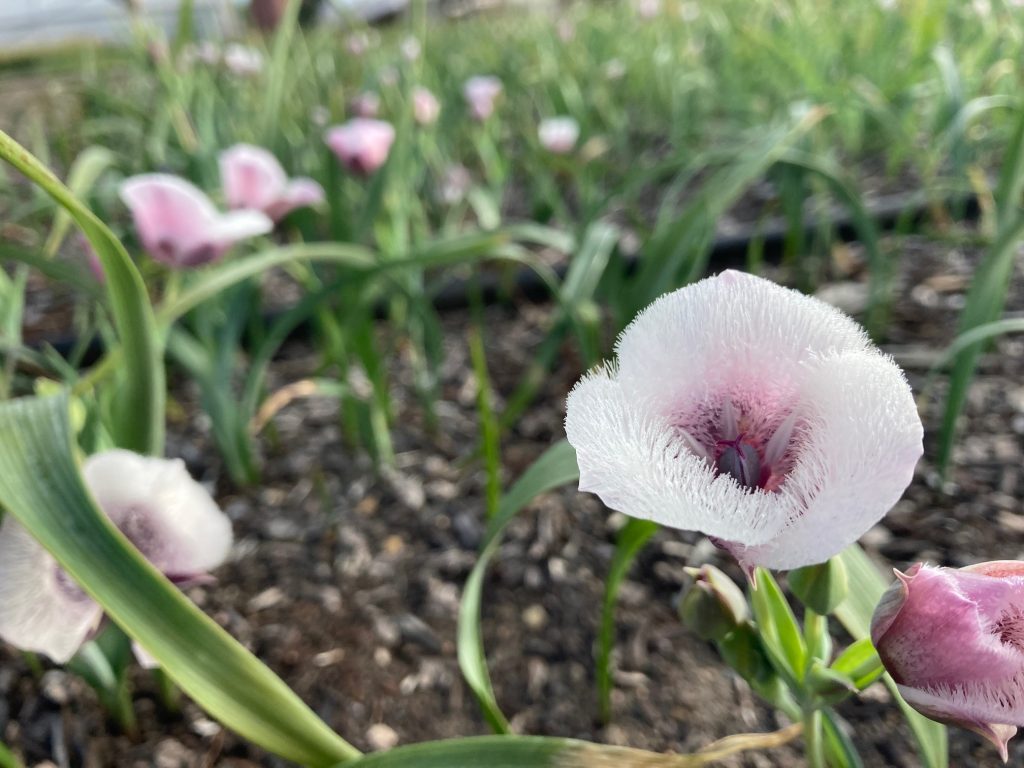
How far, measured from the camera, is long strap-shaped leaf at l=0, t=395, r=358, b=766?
0.46m

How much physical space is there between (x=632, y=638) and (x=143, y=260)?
108 cm

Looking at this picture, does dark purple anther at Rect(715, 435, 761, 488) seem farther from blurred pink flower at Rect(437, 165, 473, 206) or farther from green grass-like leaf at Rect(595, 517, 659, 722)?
blurred pink flower at Rect(437, 165, 473, 206)

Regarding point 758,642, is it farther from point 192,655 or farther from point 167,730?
point 167,730

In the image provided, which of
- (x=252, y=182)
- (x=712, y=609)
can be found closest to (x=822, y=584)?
(x=712, y=609)

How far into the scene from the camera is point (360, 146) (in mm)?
1351

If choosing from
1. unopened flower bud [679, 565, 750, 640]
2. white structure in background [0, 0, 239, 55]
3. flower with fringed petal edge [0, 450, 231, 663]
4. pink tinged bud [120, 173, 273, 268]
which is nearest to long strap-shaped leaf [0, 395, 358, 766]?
flower with fringed petal edge [0, 450, 231, 663]

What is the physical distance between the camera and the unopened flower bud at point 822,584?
0.40 metres

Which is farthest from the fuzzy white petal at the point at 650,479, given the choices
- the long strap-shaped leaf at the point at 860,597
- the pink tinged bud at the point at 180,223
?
the pink tinged bud at the point at 180,223

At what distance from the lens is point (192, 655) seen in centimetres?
47

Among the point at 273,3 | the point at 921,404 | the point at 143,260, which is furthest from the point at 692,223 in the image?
the point at 273,3

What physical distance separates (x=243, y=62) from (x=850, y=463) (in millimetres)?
2602

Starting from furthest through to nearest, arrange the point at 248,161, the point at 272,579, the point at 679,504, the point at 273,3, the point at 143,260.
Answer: the point at 273,3
the point at 143,260
the point at 248,161
the point at 272,579
the point at 679,504

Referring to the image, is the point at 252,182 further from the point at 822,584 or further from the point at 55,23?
the point at 55,23

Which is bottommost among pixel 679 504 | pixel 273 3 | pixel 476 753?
pixel 273 3
